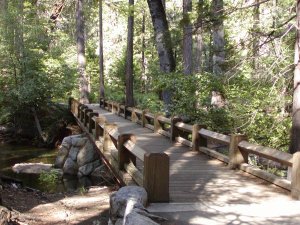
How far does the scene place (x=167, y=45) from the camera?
37.8ft

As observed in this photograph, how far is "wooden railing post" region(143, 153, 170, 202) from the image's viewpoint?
5.50 metres

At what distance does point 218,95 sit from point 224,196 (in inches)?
341

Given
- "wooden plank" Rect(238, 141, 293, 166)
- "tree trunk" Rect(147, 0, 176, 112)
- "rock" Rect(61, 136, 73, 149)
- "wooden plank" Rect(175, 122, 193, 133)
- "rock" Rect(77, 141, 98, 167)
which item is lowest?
"rock" Rect(77, 141, 98, 167)

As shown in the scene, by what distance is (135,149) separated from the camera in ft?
21.9

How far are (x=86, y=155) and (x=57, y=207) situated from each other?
8083 millimetres

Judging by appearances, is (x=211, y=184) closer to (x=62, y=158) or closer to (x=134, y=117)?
(x=134, y=117)

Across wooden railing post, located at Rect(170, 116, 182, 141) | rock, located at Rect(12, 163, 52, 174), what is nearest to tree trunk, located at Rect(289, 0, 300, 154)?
wooden railing post, located at Rect(170, 116, 182, 141)

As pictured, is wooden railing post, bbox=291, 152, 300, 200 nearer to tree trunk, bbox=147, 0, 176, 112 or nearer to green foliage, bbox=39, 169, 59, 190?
tree trunk, bbox=147, 0, 176, 112

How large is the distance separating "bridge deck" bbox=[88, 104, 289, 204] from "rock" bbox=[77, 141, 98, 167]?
25.6 feet

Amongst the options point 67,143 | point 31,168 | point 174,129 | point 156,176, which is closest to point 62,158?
point 67,143

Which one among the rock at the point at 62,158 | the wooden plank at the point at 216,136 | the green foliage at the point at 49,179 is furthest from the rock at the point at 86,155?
the wooden plank at the point at 216,136

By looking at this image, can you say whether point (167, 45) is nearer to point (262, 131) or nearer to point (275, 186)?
point (262, 131)

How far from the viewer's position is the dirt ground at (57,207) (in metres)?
7.62

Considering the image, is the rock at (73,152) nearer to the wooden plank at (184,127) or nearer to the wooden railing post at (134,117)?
the wooden railing post at (134,117)
